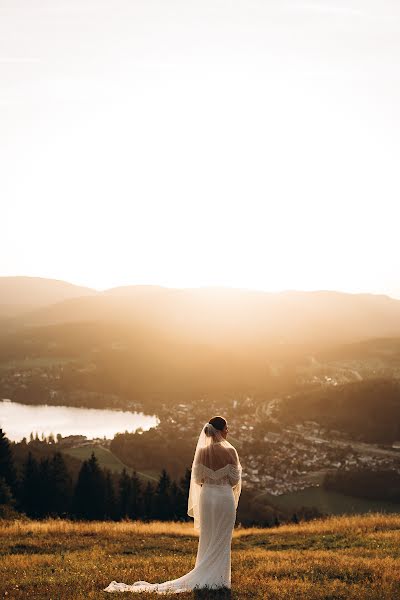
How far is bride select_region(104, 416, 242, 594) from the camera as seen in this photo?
36.0ft

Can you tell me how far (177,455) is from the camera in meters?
137

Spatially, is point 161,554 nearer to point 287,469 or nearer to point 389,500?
point 389,500

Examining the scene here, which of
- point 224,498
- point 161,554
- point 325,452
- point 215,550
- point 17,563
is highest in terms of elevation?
point 224,498

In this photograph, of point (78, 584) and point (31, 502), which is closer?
point (78, 584)

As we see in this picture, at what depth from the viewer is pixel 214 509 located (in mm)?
11414

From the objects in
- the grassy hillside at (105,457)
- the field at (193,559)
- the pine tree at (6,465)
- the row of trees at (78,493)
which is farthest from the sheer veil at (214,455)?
the grassy hillside at (105,457)

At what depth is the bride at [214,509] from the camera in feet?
36.0

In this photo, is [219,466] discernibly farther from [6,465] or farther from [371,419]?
[371,419]

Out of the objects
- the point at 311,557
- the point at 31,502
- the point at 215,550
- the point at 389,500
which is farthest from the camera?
the point at 389,500

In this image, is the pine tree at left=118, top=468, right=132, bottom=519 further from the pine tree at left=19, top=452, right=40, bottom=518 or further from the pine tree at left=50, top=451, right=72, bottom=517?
the pine tree at left=19, top=452, right=40, bottom=518

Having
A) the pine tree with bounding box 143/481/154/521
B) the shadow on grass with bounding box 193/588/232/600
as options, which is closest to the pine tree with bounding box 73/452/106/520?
the pine tree with bounding box 143/481/154/521

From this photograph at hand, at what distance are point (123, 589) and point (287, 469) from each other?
4894 inches

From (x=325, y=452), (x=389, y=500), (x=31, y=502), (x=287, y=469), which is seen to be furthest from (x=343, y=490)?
(x=31, y=502)

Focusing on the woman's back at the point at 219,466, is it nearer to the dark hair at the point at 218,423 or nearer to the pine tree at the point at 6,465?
the dark hair at the point at 218,423
